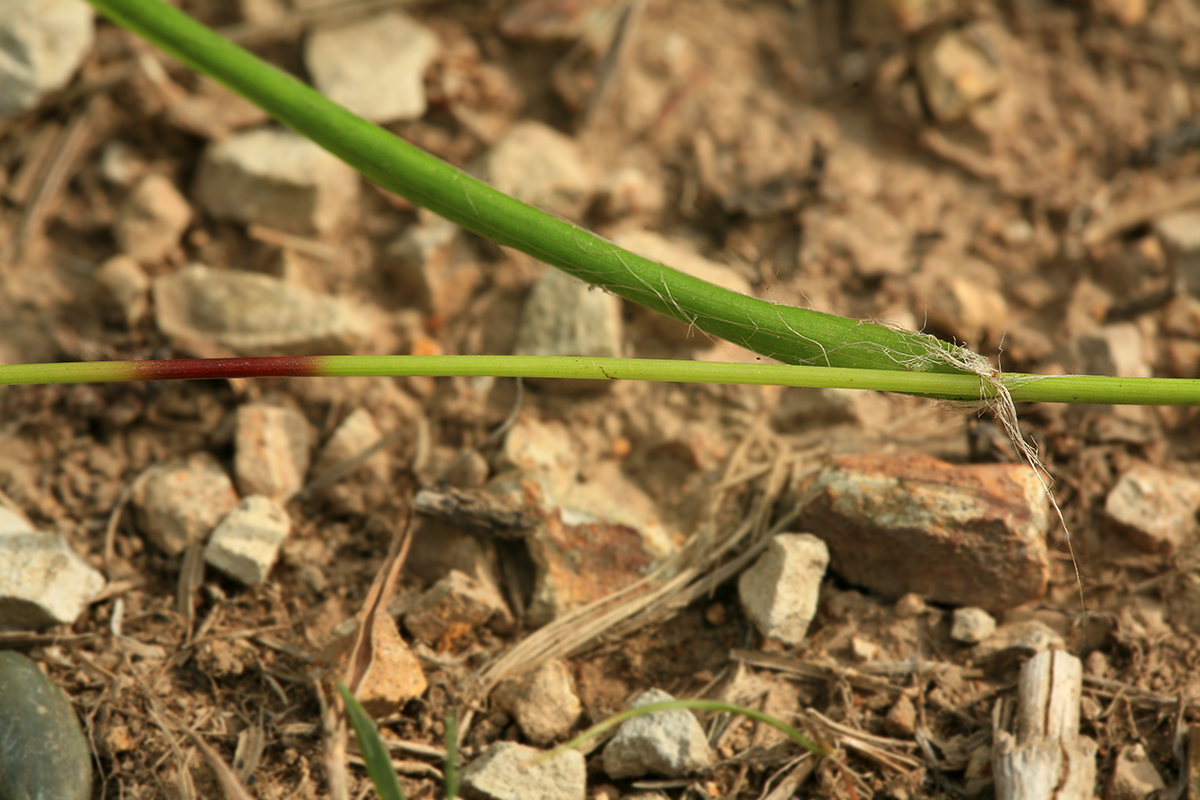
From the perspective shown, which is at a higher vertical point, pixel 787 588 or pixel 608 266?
pixel 608 266

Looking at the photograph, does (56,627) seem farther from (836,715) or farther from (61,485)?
(836,715)

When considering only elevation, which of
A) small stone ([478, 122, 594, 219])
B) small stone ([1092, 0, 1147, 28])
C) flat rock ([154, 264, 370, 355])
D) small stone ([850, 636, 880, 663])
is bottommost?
small stone ([850, 636, 880, 663])

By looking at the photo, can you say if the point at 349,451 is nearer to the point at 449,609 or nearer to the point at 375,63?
the point at 449,609

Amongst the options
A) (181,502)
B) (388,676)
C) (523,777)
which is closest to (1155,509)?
(523,777)

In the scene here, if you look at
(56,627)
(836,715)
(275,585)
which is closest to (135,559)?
(56,627)

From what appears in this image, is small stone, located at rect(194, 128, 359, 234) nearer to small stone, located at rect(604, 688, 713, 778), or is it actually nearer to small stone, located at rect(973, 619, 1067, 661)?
small stone, located at rect(604, 688, 713, 778)

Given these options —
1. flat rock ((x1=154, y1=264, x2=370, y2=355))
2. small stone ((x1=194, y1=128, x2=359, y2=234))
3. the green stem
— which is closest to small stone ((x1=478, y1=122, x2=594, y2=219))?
small stone ((x1=194, y1=128, x2=359, y2=234))
